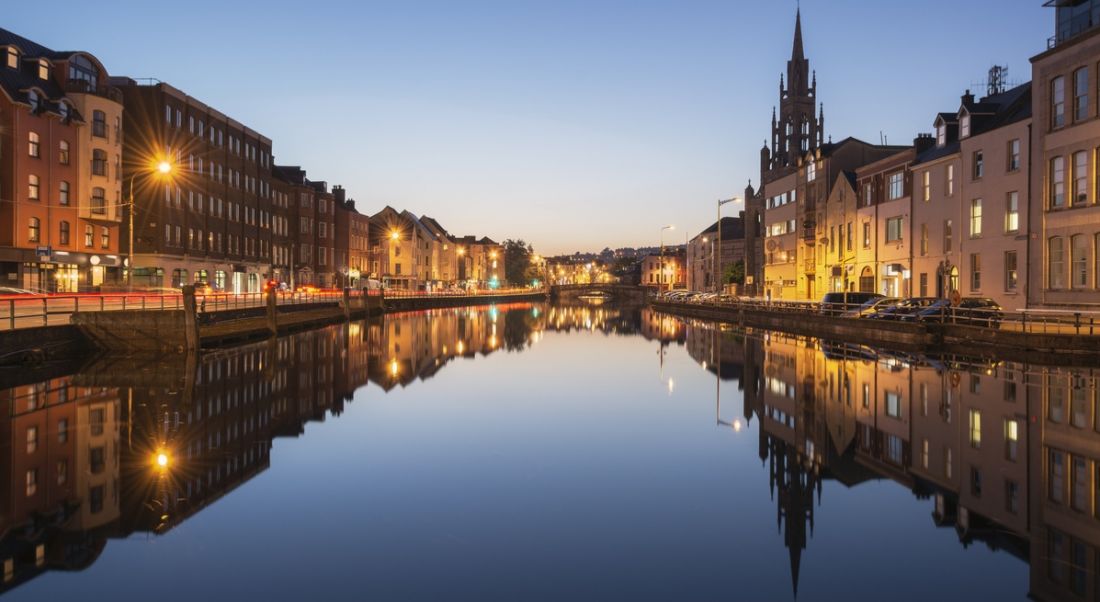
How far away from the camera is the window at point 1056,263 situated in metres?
38.4

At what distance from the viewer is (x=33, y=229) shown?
167 ft

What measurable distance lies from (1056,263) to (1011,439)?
29.2m

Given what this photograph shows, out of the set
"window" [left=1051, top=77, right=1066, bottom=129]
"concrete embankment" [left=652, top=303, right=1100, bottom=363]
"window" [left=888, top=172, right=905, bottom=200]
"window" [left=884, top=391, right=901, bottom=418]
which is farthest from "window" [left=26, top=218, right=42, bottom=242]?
"window" [left=888, top=172, right=905, bottom=200]

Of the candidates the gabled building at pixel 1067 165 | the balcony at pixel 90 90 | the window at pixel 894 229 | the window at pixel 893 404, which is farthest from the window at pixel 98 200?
the gabled building at pixel 1067 165

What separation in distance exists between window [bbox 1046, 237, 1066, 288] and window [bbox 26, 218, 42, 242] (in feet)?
193

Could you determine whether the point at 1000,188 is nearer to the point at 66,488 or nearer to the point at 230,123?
the point at 66,488

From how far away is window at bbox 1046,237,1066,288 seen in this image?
38406mm

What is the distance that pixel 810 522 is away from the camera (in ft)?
33.9

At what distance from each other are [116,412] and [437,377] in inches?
483

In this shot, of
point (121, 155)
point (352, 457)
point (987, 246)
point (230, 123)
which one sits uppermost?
point (230, 123)

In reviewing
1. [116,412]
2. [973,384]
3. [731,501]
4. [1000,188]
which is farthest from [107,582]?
[1000,188]

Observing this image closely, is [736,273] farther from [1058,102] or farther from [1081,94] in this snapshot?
[1081,94]

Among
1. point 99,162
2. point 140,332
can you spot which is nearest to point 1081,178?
point 140,332

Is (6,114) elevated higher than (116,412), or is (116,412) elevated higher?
(6,114)
